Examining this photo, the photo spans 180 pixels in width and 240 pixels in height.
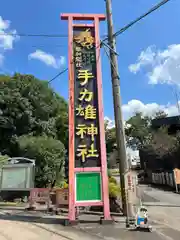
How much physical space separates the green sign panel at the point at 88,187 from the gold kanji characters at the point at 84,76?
318 centimetres

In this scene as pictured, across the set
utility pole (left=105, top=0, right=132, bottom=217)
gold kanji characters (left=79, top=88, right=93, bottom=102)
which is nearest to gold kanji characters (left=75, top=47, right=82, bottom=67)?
gold kanji characters (left=79, top=88, right=93, bottom=102)

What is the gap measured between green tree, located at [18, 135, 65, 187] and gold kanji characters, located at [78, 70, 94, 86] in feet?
29.7

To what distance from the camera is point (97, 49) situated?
27.7 feet

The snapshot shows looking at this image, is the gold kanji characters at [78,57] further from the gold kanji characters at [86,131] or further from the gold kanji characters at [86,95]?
the gold kanji characters at [86,131]

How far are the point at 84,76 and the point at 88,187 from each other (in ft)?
12.6

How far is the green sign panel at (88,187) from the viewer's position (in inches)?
282

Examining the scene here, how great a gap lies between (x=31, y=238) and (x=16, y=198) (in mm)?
9392

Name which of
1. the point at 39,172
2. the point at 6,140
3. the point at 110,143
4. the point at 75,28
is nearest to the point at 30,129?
the point at 6,140

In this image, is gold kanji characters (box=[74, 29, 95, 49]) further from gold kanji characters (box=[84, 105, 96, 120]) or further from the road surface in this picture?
the road surface

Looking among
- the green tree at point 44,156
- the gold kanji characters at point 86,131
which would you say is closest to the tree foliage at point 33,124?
the green tree at point 44,156

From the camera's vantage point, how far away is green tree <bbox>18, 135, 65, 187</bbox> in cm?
1585

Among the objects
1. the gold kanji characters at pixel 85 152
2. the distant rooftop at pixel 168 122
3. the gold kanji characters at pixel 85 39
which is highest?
the distant rooftop at pixel 168 122

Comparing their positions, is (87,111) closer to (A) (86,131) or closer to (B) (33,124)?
(A) (86,131)

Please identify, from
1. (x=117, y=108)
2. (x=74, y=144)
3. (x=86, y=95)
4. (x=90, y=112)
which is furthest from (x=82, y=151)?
(x=117, y=108)
